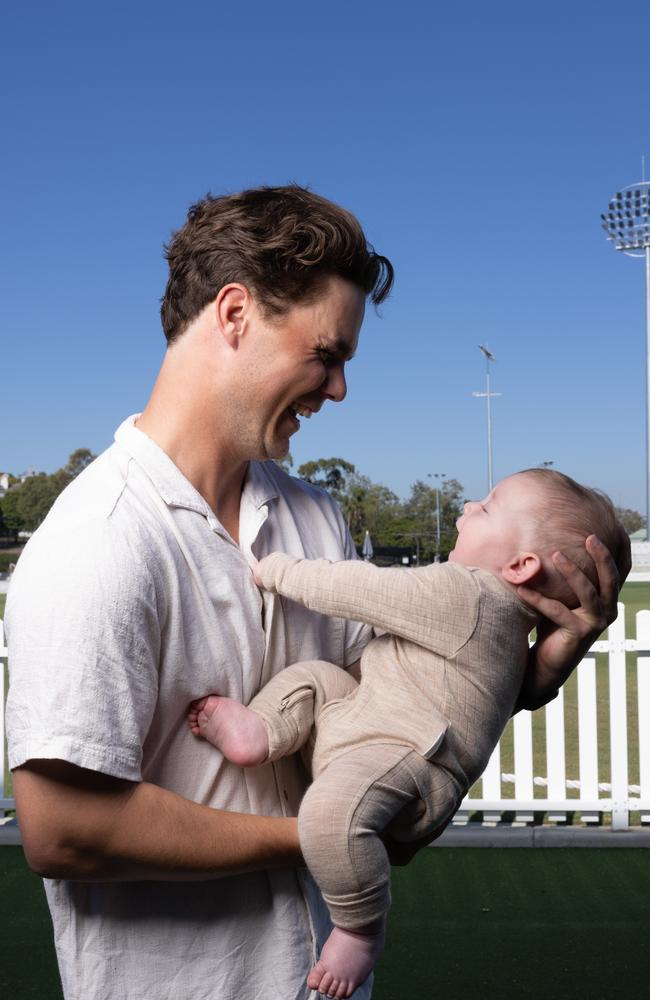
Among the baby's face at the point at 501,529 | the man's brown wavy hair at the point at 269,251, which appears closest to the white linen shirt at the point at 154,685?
the man's brown wavy hair at the point at 269,251

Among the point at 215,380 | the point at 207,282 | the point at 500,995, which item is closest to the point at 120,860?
the point at 215,380

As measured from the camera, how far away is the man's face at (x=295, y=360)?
1714mm

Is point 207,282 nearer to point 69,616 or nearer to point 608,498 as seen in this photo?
point 69,616

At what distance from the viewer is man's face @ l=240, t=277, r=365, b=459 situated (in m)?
1.71

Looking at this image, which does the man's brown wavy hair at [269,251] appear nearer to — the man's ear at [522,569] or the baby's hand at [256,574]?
the baby's hand at [256,574]

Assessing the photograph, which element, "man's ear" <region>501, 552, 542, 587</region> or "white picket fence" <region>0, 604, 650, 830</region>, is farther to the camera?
"white picket fence" <region>0, 604, 650, 830</region>

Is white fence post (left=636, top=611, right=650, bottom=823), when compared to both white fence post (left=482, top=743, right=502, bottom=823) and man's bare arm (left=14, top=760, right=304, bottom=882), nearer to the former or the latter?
white fence post (left=482, top=743, right=502, bottom=823)

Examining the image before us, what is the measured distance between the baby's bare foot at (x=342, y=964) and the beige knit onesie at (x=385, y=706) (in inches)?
1.3

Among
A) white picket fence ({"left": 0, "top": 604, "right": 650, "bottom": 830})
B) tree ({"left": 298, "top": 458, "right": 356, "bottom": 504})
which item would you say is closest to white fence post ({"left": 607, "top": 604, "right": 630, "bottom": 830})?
white picket fence ({"left": 0, "top": 604, "right": 650, "bottom": 830})

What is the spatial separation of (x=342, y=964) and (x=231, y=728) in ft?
1.45

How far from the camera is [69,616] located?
1.42 meters

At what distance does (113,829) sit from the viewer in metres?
1.42

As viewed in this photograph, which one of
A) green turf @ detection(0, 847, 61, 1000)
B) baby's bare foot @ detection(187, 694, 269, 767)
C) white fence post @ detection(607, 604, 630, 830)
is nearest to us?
baby's bare foot @ detection(187, 694, 269, 767)

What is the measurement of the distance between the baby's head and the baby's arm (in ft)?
0.56
